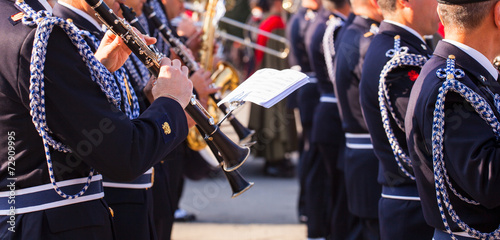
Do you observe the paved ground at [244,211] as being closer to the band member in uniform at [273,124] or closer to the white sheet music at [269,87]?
the band member in uniform at [273,124]

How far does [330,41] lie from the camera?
4.76 metres

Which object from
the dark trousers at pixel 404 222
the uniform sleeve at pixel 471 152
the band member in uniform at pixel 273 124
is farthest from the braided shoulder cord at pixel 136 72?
the band member in uniform at pixel 273 124

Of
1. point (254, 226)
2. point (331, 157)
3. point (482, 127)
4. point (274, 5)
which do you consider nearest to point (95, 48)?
point (482, 127)

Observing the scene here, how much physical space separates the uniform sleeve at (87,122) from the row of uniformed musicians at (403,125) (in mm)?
933

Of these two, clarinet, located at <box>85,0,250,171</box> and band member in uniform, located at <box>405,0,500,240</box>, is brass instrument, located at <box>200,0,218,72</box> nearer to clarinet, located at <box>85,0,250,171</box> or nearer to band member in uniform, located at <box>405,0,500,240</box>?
clarinet, located at <box>85,0,250,171</box>

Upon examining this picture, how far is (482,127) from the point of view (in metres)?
2.05

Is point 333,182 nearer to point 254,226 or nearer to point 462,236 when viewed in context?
point 254,226

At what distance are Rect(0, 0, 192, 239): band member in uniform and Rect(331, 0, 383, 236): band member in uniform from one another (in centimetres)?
173

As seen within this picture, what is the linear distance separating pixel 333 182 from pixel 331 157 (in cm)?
18

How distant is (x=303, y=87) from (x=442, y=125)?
3593 millimetres

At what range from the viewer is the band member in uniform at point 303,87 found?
5.70 m

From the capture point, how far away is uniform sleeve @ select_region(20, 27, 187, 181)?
1.92 meters

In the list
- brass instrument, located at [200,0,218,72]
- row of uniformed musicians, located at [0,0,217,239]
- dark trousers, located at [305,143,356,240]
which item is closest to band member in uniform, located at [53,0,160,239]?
row of uniformed musicians, located at [0,0,217,239]

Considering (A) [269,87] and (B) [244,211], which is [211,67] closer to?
(B) [244,211]
